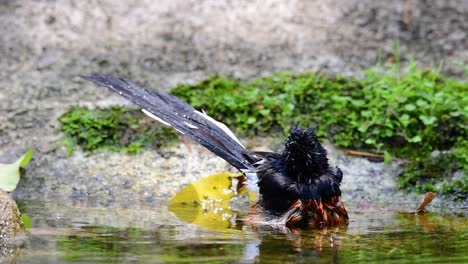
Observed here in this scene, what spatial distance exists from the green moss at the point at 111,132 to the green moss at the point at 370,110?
1.28ft

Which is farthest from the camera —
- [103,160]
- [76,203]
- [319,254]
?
[103,160]

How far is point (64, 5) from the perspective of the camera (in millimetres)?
8289

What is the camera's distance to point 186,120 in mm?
5992

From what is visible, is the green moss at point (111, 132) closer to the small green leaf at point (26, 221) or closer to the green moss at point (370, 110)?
the green moss at point (370, 110)

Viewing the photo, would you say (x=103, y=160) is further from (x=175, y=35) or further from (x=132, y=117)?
(x=175, y=35)

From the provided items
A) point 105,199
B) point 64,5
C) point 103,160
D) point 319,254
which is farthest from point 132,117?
point 319,254

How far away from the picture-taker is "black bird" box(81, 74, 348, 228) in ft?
17.6

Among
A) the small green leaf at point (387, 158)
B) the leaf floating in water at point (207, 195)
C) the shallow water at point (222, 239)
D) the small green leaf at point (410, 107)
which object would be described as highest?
the small green leaf at point (410, 107)

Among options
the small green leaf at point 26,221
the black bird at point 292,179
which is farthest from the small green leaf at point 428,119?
the small green leaf at point 26,221

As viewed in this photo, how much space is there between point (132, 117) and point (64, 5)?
5.67ft

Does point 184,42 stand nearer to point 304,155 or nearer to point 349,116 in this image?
point 349,116

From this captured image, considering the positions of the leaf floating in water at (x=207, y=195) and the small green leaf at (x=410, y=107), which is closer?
the leaf floating in water at (x=207, y=195)

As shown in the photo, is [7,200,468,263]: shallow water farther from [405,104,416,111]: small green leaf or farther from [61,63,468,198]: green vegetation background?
[405,104,416,111]: small green leaf

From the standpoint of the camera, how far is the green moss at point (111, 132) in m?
6.89
